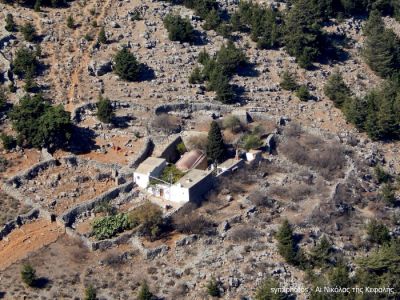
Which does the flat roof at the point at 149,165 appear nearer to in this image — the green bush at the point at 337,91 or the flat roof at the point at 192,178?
the flat roof at the point at 192,178

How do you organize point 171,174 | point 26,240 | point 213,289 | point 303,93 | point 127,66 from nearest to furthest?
1. point 213,289
2. point 26,240
3. point 171,174
4. point 127,66
5. point 303,93

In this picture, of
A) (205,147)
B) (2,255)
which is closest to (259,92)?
(205,147)

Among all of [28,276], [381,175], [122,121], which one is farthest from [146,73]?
[28,276]

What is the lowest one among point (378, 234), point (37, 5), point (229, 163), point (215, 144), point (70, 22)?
point (378, 234)

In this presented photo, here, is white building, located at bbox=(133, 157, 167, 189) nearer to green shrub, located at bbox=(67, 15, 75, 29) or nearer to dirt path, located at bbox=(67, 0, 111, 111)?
dirt path, located at bbox=(67, 0, 111, 111)

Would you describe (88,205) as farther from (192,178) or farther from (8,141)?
(8,141)

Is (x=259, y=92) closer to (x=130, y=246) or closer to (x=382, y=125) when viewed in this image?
(x=382, y=125)

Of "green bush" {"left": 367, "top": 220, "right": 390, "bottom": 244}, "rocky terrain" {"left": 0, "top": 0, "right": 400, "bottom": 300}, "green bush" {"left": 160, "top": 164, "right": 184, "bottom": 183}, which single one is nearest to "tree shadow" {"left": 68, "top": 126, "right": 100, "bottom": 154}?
"rocky terrain" {"left": 0, "top": 0, "right": 400, "bottom": 300}
